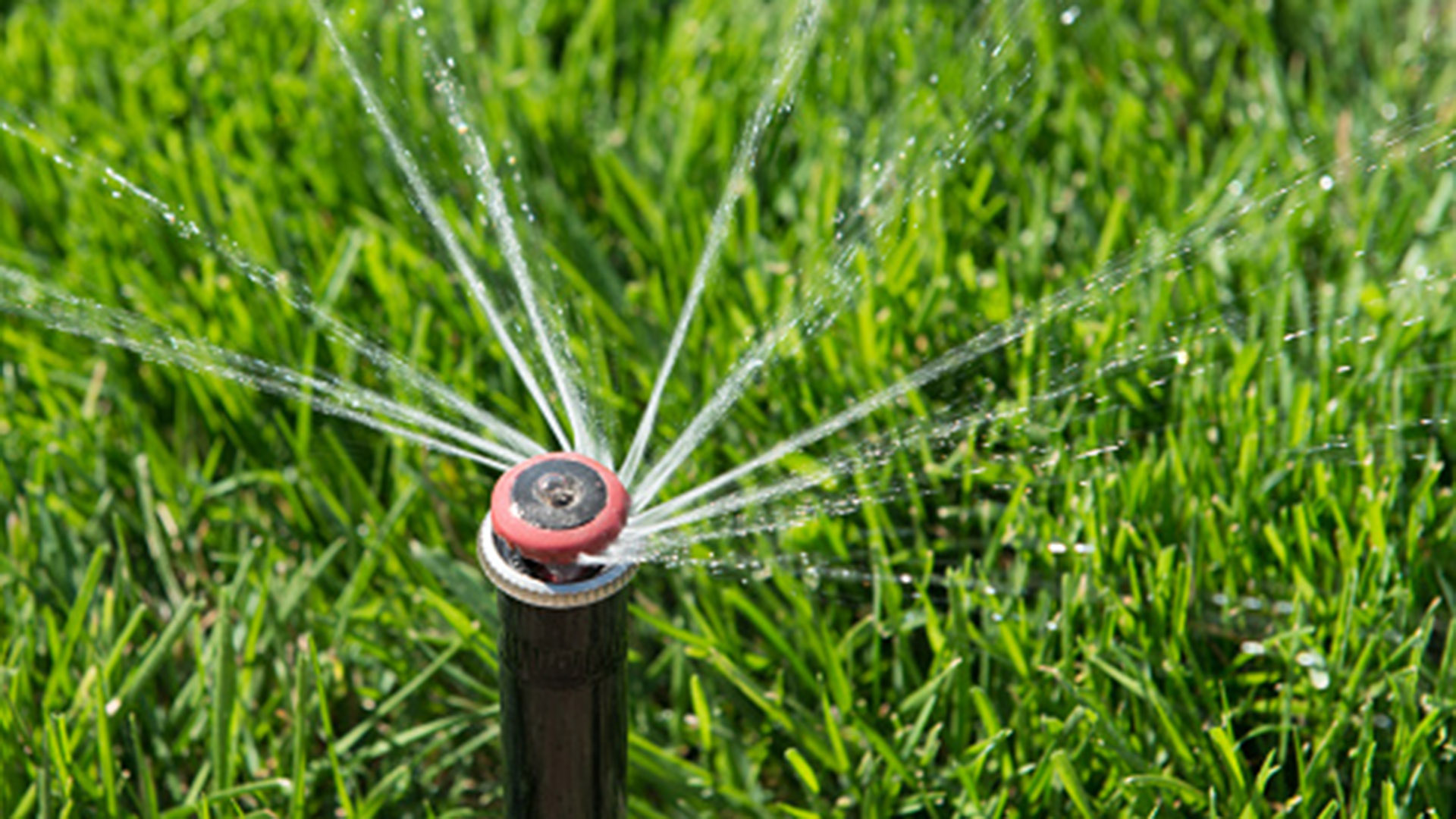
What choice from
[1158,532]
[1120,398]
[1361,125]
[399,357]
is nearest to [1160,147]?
[1361,125]

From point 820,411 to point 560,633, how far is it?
3.15ft

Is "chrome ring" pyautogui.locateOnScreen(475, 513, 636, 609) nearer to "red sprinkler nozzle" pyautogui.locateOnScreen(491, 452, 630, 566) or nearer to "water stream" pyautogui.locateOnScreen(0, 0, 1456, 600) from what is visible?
"red sprinkler nozzle" pyautogui.locateOnScreen(491, 452, 630, 566)

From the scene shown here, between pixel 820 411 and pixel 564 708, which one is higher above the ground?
pixel 820 411

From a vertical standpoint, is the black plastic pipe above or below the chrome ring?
below

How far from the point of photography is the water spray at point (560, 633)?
4.30ft

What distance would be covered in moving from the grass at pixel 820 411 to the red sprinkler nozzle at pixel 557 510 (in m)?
0.57

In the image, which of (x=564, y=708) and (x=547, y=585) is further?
(x=564, y=708)

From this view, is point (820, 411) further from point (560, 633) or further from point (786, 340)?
point (560, 633)

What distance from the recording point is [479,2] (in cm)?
322

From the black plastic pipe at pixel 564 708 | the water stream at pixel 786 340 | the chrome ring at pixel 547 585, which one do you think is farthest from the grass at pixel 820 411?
the chrome ring at pixel 547 585

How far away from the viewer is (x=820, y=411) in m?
2.27

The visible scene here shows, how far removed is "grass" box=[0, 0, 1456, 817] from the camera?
75.5 inches

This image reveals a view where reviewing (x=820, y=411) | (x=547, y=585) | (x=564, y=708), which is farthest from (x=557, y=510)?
(x=820, y=411)

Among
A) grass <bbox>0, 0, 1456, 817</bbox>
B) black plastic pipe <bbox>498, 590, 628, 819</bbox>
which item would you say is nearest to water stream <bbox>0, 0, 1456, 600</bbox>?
grass <bbox>0, 0, 1456, 817</bbox>
